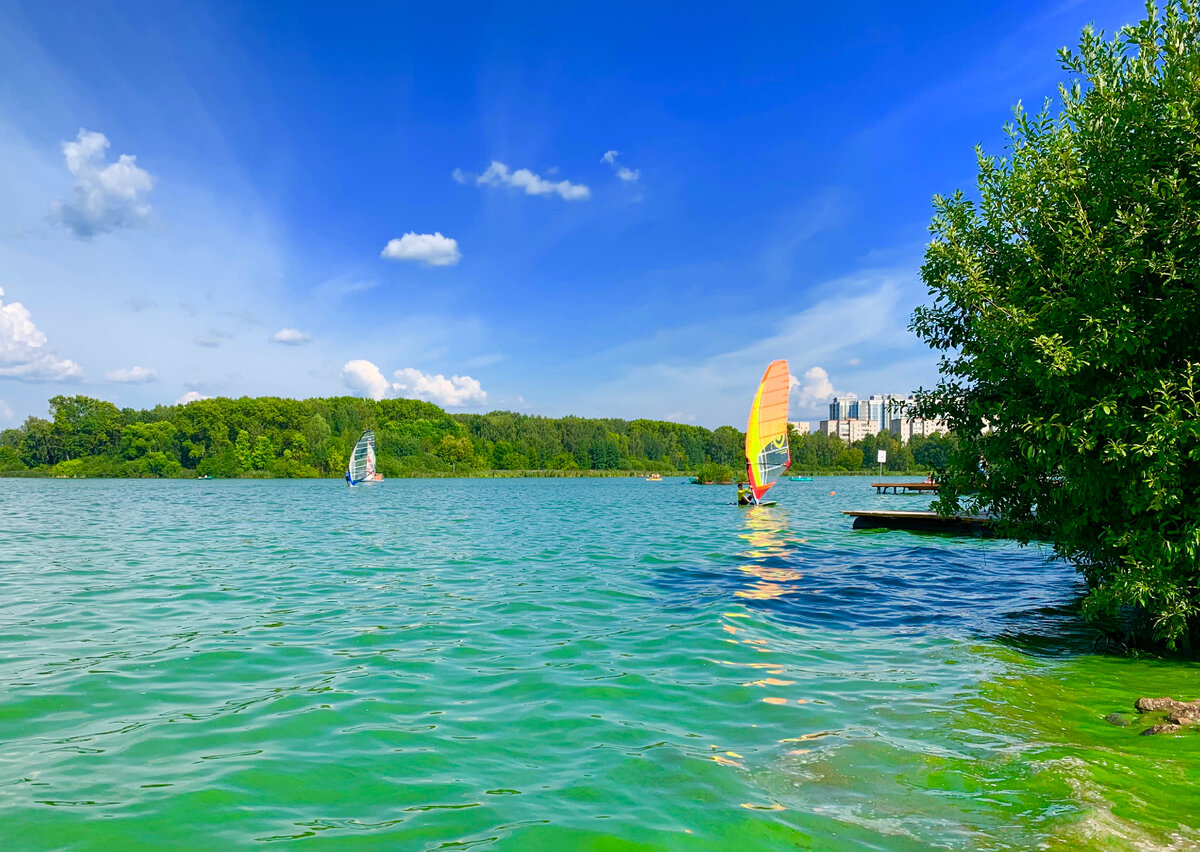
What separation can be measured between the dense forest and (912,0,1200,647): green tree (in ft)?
385

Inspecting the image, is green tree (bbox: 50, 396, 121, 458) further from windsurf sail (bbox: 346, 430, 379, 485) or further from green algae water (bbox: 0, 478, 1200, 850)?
green algae water (bbox: 0, 478, 1200, 850)

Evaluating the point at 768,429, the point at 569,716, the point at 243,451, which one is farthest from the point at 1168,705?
the point at 243,451


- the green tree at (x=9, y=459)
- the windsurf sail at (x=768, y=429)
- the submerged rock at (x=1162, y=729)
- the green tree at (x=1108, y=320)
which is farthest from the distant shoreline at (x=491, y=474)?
the submerged rock at (x=1162, y=729)

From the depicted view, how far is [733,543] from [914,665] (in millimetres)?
15907

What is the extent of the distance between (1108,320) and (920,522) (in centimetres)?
2071

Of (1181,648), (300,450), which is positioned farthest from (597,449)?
(1181,648)

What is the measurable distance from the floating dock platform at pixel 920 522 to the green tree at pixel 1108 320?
640 inches

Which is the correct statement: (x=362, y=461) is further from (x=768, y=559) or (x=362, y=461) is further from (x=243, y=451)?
(x=768, y=559)

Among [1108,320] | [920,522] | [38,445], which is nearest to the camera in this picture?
[1108,320]

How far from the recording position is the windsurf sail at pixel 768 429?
41.5 m

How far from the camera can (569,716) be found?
7719 millimetres

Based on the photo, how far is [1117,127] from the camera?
961cm

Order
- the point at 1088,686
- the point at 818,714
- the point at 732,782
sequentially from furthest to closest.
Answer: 1. the point at 1088,686
2. the point at 818,714
3. the point at 732,782

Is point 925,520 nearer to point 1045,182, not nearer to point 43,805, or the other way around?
A: point 1045,182
